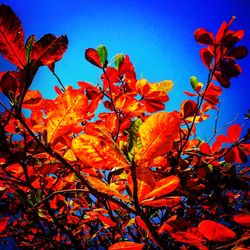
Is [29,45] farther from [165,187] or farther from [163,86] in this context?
[163,86]

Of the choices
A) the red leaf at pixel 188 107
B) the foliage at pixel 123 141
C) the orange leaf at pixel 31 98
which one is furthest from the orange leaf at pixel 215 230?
the red leaf at pixel 188 107

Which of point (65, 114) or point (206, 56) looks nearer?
point (65, 114)

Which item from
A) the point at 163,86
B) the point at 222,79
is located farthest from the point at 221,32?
the point at 163,86

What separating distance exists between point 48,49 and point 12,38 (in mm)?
61

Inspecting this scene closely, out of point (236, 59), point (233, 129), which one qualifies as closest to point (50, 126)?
point (236, 59)

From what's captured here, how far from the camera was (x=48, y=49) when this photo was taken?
397mm

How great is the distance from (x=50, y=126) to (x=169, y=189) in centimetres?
30

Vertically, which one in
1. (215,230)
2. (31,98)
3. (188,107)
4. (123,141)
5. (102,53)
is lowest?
(215,230)

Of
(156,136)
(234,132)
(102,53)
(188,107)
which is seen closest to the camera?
(156,136)

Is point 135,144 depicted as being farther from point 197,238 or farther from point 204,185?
point 204,185

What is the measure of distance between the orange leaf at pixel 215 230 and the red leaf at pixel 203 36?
72 cm

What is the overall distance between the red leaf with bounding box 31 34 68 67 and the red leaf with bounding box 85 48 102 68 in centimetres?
66

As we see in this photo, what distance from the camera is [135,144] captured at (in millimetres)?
376

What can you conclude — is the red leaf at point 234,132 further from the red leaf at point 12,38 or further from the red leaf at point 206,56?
the red leaf at point 12,38
